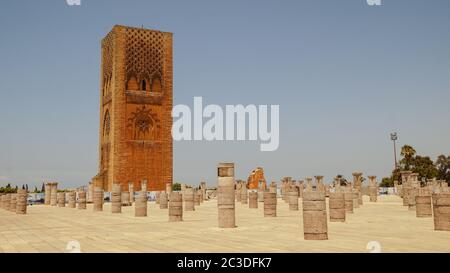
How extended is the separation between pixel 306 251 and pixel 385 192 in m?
39.1

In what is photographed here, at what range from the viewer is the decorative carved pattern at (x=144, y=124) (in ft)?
128

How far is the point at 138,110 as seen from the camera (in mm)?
39375

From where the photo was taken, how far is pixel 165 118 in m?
40.1

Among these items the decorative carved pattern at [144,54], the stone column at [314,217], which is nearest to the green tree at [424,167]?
the decorative carved pattern at [144,54]

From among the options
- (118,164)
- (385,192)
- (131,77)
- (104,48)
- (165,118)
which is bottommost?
(385,192)

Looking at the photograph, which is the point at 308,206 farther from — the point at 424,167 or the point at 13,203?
the point at 424,167

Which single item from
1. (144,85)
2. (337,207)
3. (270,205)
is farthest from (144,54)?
(337,207)

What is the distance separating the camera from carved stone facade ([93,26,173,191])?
38.2m

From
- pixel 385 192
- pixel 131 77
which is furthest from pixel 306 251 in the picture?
pixel 385 192

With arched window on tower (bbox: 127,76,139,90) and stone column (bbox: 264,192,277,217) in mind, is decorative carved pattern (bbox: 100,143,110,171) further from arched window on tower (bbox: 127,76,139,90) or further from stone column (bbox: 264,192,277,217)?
stone column (bbox: 264,192,277,217)

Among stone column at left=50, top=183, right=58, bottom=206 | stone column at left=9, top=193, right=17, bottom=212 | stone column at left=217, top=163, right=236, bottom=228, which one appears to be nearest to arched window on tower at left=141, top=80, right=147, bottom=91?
stone column at left=50, top=183, right=58, bottom=206

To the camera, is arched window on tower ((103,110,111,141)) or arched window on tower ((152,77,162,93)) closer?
arched window on tower ((152,77,162,93))

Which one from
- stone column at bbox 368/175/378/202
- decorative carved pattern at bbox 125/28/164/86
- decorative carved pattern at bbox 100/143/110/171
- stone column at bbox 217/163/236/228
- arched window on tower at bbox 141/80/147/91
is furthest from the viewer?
decorative carved pattern at bbox 100/143/110/171
